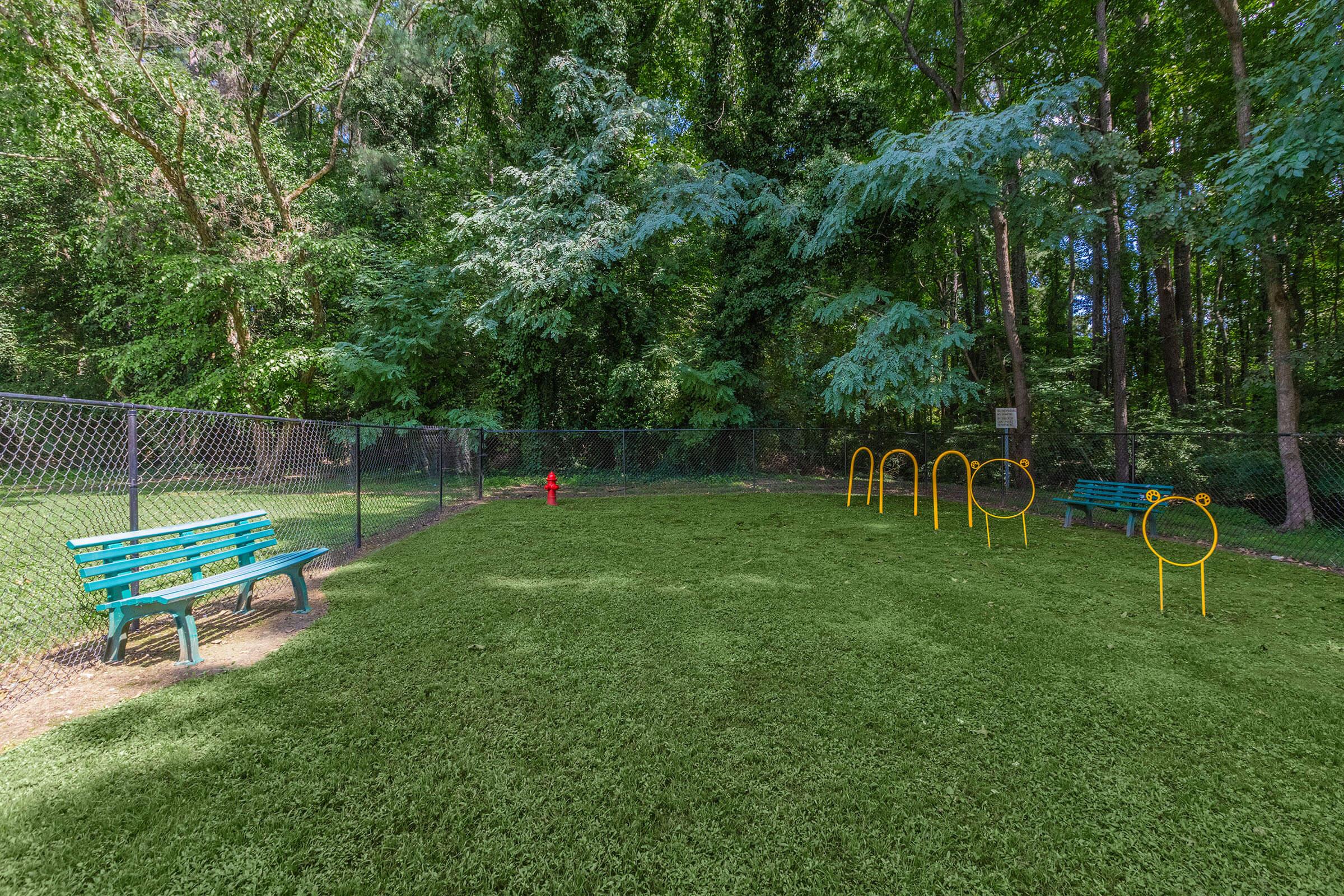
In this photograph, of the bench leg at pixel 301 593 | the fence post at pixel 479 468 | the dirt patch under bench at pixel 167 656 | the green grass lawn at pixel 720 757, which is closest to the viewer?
the green grass lawn at pixel 720 757

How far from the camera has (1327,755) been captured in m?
2.59

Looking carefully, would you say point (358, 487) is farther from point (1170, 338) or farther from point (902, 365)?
point (1170, 338)

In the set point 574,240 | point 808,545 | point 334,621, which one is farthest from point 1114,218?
point 334,621

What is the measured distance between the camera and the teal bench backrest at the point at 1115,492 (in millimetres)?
7660

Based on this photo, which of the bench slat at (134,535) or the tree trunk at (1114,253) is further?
the tree trunk at (1114,253)

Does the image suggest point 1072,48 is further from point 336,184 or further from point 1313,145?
point 336,184

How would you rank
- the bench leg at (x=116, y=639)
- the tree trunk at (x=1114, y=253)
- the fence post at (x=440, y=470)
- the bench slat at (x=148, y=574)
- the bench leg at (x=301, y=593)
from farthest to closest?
the tree trunk at (x=1114, y=253), the fence post at (x=440, y=470), the bench leg at (x=301, y=593), the bench leg at (x=116, y=639), the bench slat at (x=148, y=574)

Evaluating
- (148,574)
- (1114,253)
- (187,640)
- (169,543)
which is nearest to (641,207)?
(1114,253)

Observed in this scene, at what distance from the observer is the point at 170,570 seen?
3543mm

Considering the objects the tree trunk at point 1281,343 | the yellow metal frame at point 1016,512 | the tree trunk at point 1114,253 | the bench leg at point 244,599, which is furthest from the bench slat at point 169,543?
the tree trunk at point 1114,253

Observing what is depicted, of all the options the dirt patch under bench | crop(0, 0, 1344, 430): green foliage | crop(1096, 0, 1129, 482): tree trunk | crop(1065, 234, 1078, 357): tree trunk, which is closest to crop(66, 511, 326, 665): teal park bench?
the dirt patch under bench

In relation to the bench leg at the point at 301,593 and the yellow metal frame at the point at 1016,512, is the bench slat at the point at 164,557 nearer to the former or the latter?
the bench leg at the point at 301,593

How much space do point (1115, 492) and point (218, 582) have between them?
11.1 metres

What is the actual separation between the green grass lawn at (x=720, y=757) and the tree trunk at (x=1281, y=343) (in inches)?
192
